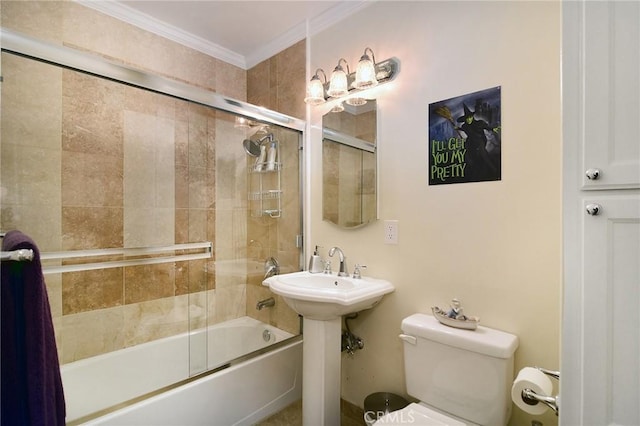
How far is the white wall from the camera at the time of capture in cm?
121

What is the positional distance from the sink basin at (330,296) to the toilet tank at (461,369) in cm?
23

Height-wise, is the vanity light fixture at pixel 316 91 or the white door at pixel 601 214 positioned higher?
the vanity light fixture at pixel 316 91

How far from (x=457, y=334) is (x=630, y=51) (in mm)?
1031

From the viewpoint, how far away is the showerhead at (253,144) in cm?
203

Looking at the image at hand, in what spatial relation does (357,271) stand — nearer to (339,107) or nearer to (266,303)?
(266,303)

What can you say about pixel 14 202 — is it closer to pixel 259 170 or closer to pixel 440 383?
pixel 259 170

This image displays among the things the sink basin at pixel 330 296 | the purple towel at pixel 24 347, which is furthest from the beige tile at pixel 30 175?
the sink basin at pixel 330 296

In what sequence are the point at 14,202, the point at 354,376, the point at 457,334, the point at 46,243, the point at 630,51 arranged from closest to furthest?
the point at 630,51 → the point at 457,334 → the point at 14,202 → the point at 46,243 → the point at 354,376

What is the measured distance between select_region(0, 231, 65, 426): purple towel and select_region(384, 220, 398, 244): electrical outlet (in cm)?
143

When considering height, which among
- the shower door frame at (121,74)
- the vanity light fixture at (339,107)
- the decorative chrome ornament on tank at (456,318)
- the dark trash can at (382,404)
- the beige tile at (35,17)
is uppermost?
the beige tile at (35,17)

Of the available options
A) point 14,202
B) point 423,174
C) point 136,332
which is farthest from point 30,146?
point 423,174

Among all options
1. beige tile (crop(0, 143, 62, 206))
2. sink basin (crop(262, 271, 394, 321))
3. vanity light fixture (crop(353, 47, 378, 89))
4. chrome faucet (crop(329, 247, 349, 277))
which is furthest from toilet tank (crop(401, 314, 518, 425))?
beige tile (crop(0, 143, 62, 206))

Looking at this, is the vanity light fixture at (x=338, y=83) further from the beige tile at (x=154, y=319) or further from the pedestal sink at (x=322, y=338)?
the beige tile at (x=154, y=319)

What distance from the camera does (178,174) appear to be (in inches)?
77.2
